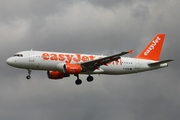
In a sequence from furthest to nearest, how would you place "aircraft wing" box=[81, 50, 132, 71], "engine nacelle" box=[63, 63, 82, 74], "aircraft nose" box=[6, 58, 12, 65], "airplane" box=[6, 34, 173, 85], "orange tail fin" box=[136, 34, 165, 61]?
"orange tail fin" box=[136, 34, 165, 61]
"aircraft wing" box=[81, 50, 132, 71]
"aircraft nose" box=[6, 58, 12, 65]
"engine nacelle" box=[63, 63, 82, 74]
"airplane" box=[6, 34, 173, 85]

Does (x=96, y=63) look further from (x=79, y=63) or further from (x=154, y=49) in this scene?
Answer: (x=154, y=49)

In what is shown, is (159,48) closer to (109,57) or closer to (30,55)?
(109,57)

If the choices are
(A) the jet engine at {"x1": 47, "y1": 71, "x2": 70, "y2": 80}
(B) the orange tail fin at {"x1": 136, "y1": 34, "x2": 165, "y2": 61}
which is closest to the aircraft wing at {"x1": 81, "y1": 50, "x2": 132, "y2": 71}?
(A) the jet engine at {"x1": 47, "y1": 71, "x2": 70, "y2": 80}

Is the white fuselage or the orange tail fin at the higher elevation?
the orange tail fin

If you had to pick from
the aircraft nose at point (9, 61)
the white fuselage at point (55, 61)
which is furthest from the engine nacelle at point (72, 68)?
the aircraft nose at point (9, 61)

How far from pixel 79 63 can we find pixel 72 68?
8.08 feet

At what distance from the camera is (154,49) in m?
90.3

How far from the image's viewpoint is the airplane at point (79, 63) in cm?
7619

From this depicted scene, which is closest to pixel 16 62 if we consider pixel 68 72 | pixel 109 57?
pixel 68 72

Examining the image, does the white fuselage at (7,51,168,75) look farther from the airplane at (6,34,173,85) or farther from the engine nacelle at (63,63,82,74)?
the engine nacelle at (63,63,82,74)

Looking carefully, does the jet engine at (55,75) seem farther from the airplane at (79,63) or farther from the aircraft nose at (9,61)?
the aircraft nose at (9,61)

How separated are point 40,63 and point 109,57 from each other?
10267 millimetres

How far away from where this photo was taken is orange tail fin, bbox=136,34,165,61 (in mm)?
88619

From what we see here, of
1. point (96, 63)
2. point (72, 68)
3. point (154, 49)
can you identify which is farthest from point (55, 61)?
point (154, 49)
